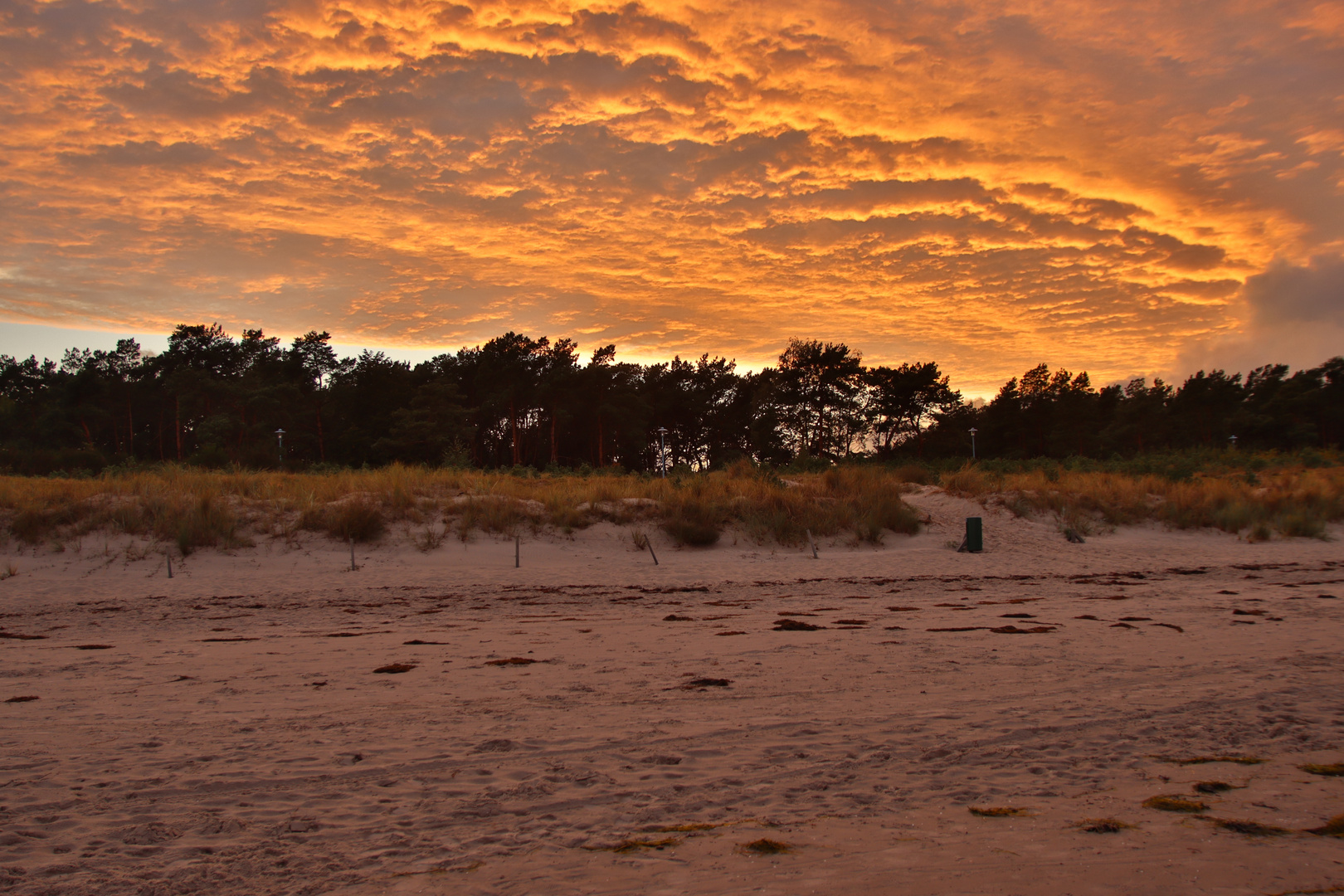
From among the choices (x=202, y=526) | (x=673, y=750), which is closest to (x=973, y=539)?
(x=673, y=750)

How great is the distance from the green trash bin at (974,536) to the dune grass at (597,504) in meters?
1.34

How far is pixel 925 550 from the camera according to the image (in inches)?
573

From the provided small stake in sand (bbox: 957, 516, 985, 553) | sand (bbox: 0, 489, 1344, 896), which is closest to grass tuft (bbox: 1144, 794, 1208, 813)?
sand (bbox: 0, 489, 1344, 896)

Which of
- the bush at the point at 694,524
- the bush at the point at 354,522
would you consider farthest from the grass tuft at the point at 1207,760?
the bush at the point at 354,522

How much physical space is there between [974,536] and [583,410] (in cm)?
3753

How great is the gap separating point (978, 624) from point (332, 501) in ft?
39.5

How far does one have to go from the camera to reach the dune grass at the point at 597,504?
13.2 m

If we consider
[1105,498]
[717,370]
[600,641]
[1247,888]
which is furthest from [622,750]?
[717,370]

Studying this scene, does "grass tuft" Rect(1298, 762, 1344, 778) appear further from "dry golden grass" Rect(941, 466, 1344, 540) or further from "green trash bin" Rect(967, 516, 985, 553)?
"dry golden grass" Rect(941, 466, 1344, 540)

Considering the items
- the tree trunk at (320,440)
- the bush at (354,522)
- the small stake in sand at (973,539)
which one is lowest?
the small stake in sand at (973,539)

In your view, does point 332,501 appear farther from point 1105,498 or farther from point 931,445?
point 931,445

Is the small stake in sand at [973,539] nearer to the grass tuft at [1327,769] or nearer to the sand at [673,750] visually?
the sand at [673,750]

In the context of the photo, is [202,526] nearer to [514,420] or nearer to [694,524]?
[694,524]

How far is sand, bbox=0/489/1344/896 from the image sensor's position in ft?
8.05
